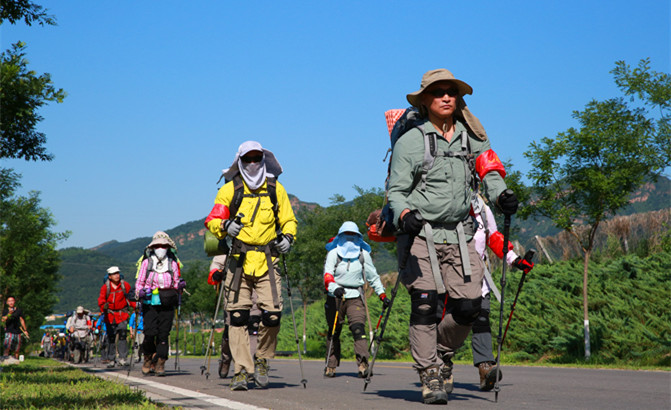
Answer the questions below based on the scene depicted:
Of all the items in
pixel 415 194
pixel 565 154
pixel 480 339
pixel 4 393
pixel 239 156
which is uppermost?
pixel 565 154

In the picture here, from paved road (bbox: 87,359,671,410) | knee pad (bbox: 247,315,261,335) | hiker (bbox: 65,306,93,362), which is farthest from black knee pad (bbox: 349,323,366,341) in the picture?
hiker (bbox: 65,306,93,362)

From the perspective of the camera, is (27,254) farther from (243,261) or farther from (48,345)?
(243,261)

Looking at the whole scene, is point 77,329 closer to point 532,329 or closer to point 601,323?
point 532,329

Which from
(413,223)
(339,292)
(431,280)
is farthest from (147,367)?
(413,223)

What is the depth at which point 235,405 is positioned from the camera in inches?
246

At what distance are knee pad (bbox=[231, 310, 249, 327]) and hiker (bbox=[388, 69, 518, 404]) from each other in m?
2.37

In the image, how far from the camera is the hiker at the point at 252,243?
830 cm

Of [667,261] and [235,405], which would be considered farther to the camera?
[667,261]

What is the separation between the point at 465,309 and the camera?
6.44m

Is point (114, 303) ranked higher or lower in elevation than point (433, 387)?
higher

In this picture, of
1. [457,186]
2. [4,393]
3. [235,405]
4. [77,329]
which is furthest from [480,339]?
[77,329]

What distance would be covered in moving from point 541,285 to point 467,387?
1120cm

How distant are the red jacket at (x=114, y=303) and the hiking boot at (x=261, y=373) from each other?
9.90 meters

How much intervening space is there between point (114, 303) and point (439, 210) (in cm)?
1284
